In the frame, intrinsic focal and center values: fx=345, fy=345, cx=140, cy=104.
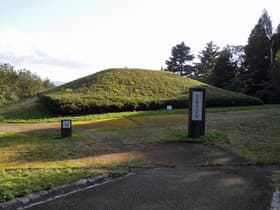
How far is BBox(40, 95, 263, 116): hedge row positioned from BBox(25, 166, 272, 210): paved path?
9646mm

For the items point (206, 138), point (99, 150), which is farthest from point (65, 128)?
point (206, 138)

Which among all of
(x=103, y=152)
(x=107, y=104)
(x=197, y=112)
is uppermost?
(x=107, y=104)

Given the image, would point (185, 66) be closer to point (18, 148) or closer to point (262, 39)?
point (262, 39)

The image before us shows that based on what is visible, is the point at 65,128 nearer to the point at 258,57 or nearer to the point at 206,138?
the point at 206,138

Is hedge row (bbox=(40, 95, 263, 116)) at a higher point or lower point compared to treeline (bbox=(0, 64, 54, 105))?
lower

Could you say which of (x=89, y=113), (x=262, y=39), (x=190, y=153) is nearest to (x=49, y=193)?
(x=190, y=153)

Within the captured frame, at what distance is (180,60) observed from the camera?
2223 inches

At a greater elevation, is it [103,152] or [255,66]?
[255,66]

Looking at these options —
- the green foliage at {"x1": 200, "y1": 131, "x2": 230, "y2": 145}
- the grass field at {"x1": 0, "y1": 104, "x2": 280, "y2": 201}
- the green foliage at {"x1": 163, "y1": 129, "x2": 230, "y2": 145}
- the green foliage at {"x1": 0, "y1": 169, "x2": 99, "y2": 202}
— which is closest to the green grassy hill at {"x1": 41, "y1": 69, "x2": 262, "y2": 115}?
the grass field at {"x1": 0, "y1": 104, "x2": 280, "y2": 201}

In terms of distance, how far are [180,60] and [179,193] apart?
53.5 meters

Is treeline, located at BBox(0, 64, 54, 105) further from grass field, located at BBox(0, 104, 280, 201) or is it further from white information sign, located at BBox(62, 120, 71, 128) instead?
white information sign, located at BBox(62, 120, 71, 128)

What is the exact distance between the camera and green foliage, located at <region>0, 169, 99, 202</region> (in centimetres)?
386

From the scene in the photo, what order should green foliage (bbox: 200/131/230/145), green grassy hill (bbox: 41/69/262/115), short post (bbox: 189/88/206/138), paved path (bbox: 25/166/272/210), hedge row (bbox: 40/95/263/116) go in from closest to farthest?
paved path (bbox: 25/166/272/210) → green foliage (bbox: 200/131/230/145) → short post (bbox: 189/88/206/138) → hedge row (bbox: 40/95/263/116) → green grassy hill (bbox: 41/69/262/115)

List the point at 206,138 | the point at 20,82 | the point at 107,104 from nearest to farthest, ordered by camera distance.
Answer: the point at 206,138 < the point at 107,104 < the point at 20,82
